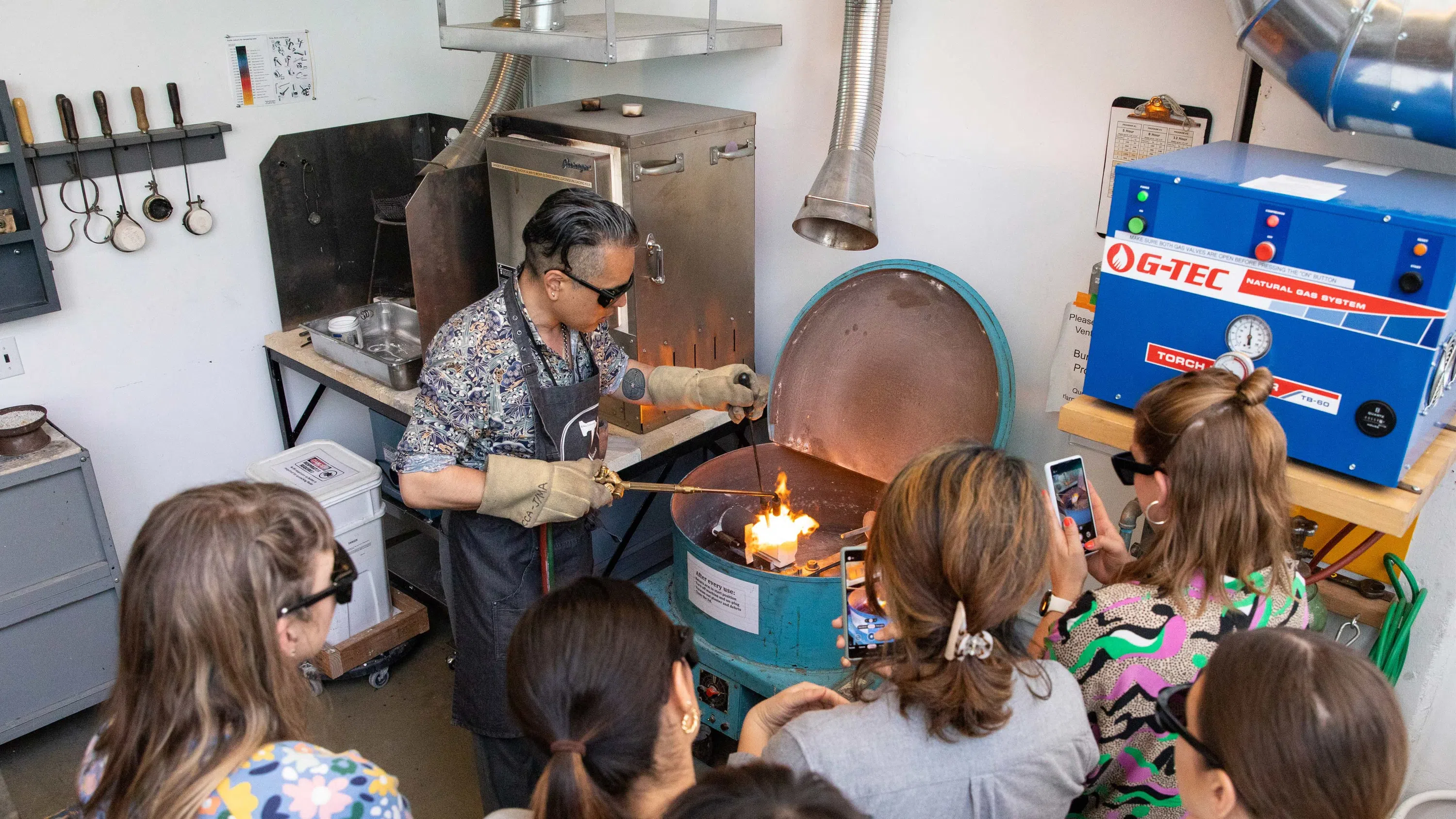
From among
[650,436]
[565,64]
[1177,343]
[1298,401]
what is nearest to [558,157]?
[650,436]

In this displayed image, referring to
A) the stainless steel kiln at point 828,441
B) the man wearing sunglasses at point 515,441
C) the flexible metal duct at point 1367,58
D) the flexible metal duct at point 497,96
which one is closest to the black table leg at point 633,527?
the stainless steel kiln at point 828,441

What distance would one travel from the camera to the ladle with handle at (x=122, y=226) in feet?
10.00

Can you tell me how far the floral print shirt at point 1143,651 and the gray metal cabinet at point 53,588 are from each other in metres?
2.59

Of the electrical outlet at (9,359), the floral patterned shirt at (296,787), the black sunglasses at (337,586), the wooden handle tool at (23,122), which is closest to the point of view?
the floral patterned shirt at (296,787)

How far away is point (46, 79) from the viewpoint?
115 inches

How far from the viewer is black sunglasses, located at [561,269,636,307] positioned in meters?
2.09

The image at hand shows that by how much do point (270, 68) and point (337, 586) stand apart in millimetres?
2600

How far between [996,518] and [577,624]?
1.70 ft

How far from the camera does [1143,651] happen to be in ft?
4.80

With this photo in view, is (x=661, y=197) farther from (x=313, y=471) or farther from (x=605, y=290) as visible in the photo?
(x=313, y=471)

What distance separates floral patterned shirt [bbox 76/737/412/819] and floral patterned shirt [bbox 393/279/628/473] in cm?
85

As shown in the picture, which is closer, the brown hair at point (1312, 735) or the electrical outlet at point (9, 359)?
the brown hair at point (1312, 735)

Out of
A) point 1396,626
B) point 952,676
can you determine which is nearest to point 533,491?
point 952,676

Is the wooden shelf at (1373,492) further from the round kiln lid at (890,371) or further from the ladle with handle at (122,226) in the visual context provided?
the ladle with handle at (122,226)
